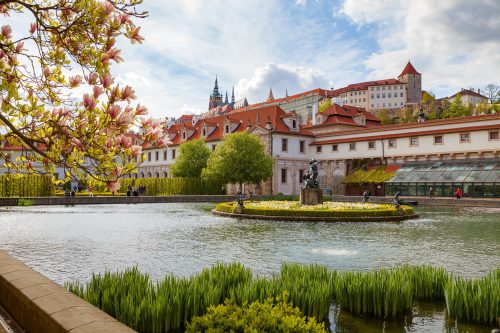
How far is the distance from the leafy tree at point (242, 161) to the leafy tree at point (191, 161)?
11203 mm

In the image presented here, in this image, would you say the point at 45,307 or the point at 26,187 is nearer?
the point at 45,307

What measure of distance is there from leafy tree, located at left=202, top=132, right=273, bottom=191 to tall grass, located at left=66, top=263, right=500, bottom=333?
41.3 meters

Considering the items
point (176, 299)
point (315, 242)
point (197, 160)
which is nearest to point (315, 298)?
point (176, 299)

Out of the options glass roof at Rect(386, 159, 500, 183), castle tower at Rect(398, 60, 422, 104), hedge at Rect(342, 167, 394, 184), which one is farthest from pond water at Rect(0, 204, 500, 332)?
castle tower at Rect(398, 60, 422, 104)

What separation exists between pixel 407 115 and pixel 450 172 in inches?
3231

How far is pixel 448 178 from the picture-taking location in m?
45.4

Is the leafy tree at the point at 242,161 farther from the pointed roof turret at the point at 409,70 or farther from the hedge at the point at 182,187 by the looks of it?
the pointed roof turret at the point at 409,70

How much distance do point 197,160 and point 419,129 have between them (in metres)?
29.6

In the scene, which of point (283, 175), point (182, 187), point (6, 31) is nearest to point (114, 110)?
point (6, 31)

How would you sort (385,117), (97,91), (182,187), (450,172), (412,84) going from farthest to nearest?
1. (412,84)
2. (385,117)
3. (182,187)
4. (450,172)
5. (97,91)

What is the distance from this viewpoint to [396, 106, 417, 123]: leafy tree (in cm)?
12031

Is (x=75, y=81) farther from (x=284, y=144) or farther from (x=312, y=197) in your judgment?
(x=284, y=144)

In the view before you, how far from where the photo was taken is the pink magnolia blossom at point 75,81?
599 cm

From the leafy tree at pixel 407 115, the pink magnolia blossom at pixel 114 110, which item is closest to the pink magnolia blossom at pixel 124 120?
the pink magnolia blossom at pixel 114 110
